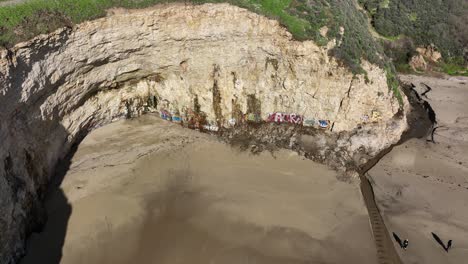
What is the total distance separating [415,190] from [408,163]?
2.59 metres

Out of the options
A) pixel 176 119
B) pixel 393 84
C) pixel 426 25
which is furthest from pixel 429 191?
pixel 426 25

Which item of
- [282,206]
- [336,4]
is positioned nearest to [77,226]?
[282,206]

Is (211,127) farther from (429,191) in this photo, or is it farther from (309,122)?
(429,191)

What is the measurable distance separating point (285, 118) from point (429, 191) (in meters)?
9.65

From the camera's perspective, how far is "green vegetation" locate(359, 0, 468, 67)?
39.4 metres

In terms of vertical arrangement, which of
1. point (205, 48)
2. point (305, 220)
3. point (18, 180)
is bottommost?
point (305, 220)

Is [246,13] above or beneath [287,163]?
above

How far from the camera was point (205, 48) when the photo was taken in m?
23.7

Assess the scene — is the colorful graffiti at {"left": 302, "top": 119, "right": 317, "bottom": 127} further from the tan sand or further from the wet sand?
the tan sand

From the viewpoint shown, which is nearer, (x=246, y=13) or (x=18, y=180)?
(x=18, y=180)

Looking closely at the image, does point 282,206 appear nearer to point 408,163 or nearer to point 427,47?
point 408,163

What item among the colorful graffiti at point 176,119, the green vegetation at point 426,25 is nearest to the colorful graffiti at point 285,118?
the colorful graffiti at point 176,119

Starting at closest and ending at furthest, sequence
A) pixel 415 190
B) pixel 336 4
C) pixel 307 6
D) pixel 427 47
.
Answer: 1. pixel 415 190
2. pixel 307 6
3. pixel 336 4
4. pixel 427 47

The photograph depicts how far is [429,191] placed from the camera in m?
21.5
